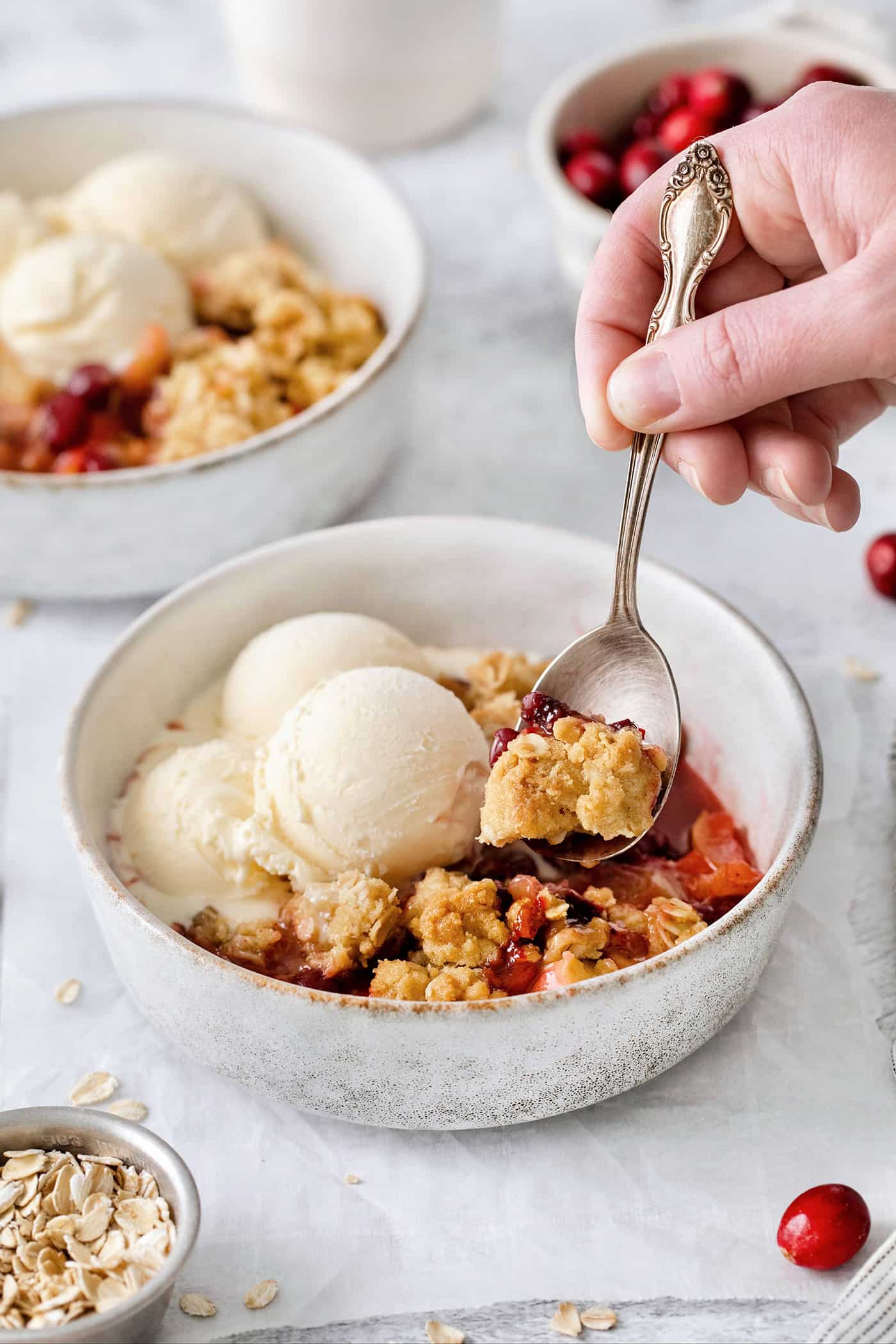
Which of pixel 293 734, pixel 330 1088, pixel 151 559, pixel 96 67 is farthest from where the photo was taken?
pixel 96 67

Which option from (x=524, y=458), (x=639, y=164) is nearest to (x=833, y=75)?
(x=639, y=164)

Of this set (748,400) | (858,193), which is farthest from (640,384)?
(858,193)

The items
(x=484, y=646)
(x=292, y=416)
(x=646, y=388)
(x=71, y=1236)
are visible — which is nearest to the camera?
(x=71, y=1236)

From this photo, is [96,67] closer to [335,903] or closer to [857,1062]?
[335,903]

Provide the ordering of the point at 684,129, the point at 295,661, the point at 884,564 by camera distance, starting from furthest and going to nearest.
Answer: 1. the point at 684,129
2. the point at 884,564
3. the point at 295,661

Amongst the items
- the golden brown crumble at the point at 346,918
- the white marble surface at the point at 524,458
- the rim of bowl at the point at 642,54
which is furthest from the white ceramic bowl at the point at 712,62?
the golden brown crumble at the point at 346,918

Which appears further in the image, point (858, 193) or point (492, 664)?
point (492, 664)

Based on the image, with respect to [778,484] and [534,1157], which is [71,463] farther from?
[534,1157]
